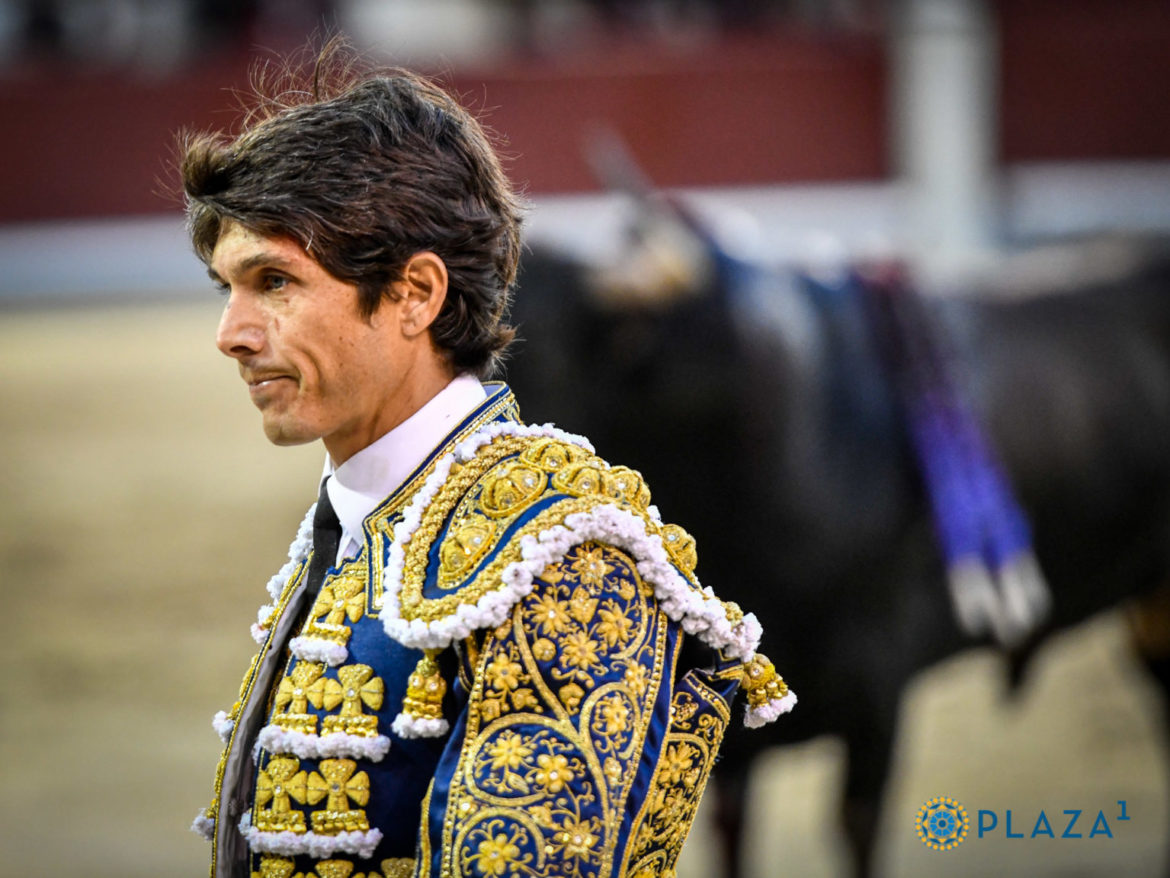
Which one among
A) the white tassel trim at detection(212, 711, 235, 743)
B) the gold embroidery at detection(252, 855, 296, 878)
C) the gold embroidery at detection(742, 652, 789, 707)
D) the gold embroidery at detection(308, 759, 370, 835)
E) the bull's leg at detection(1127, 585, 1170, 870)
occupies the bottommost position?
the gold embroidery at detection(252, 855, 296, 878)

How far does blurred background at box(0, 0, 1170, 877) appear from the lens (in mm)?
3326

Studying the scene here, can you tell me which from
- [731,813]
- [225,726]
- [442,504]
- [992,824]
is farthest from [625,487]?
[992,824]

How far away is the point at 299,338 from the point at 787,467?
204 centimetres

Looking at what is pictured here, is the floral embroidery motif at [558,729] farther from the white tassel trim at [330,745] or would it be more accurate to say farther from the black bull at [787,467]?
the black bull at [787,467]

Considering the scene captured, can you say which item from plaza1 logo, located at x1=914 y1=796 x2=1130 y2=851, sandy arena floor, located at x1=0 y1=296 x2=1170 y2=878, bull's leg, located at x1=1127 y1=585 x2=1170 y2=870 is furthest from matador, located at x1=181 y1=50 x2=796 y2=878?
bull's leg, located at x1=1127 y1=585 x2=1170 y2=870

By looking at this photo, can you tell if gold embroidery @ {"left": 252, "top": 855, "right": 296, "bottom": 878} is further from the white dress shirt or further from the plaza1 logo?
the plaza1 logo

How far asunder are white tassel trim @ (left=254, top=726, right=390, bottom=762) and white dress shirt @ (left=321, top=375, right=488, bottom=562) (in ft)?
0.60

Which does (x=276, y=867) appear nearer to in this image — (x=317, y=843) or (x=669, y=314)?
(x=317, y=843)

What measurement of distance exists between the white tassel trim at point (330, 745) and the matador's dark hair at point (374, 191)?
34 centimetres

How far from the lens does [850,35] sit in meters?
10.9

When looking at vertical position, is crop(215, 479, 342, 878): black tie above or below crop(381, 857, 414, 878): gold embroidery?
Answer: above

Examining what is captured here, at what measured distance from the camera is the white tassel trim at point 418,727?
3.99 feet

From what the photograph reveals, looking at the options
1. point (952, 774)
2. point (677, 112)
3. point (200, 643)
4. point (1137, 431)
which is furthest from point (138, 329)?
point (1137, 431)

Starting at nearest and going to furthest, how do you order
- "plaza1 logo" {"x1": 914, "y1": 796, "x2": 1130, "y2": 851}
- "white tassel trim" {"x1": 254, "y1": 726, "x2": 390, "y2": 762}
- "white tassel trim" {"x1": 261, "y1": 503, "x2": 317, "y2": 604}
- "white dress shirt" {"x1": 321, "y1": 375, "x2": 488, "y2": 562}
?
"white tassel trim" {"x1": 254, "y1": 726, "x2": 390, "y2": 762} → "white dress shirt" {"x1": 321, "y1": 375, "x2": 488, "y2": 562} → "white tassel trim" {"x1": 261, "y1": 503, "x2": 317, "y2": 604} → "plaza1 logo" {"x1": 914, "y1": 796, "x2": 1130, "y2": 851}
